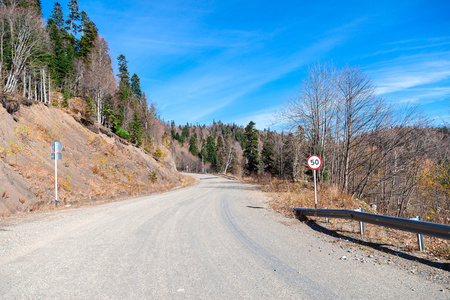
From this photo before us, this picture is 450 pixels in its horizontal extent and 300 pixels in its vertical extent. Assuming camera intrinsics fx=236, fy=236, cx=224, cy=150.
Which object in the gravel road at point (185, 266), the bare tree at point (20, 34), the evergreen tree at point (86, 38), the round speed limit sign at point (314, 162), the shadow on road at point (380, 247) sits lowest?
the shadow on road at point (380, 247)

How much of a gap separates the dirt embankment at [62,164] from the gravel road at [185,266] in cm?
436

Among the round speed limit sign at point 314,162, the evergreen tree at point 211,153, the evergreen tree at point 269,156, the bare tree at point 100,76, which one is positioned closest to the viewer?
the round speed limit sign at point 314,162

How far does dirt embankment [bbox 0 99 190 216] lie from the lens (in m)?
10.8

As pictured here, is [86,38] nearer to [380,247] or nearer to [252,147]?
[252,147]

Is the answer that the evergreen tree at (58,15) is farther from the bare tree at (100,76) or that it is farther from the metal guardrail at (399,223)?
the metal guardrail at (399,223)

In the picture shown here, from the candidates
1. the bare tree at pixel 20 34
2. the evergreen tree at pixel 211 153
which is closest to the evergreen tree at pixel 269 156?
the bare tree at pixel 20 34

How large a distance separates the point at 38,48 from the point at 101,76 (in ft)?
29.9

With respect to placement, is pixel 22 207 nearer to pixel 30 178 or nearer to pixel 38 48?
pixel 30 178

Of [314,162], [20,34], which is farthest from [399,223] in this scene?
[20,34]

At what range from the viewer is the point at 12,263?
167 inches

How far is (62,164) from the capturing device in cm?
1574

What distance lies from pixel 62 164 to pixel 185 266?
15.5 meters

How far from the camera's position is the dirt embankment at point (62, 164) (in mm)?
10773

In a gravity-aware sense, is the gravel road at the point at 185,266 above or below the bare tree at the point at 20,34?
below
